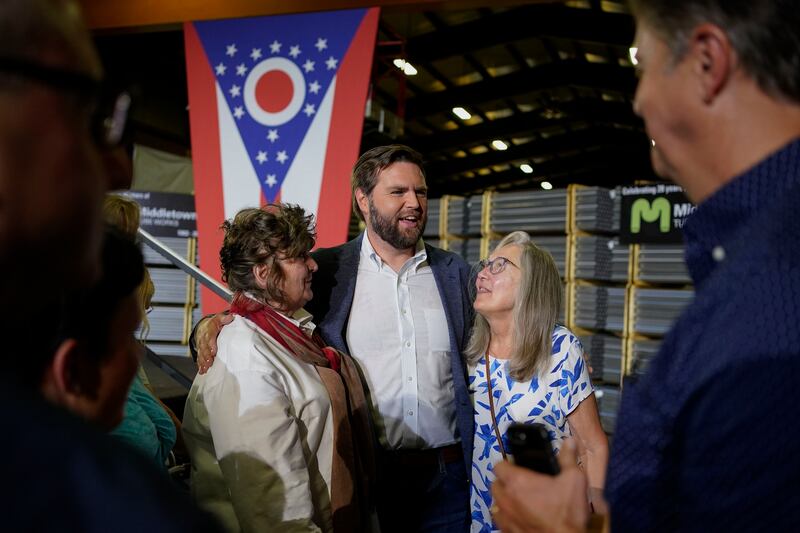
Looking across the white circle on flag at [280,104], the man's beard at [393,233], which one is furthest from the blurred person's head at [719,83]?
the white circle on flag at [280,104]

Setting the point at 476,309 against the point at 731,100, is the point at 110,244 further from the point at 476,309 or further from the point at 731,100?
the point at 476,309

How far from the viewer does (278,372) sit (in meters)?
2.15

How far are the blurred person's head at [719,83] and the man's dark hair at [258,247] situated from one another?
1.63m

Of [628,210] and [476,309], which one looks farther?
[628,210]

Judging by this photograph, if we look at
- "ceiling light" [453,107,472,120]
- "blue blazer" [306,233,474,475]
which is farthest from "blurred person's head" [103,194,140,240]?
"ceiling light" [453,107,472,120]

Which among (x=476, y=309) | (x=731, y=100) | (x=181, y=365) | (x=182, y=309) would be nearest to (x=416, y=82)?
(x=182, y=309)

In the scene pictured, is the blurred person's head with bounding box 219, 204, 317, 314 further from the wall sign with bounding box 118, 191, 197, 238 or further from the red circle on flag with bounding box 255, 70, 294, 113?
the wall sign with bounding box 118, 191, 197, 238

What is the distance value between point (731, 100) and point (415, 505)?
234 centimetres

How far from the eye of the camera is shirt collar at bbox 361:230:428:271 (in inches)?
122

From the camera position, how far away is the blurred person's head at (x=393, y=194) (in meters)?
3.08

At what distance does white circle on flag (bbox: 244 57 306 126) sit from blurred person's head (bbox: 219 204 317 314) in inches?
81.3

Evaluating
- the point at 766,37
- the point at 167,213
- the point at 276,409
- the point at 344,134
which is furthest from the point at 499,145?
the point at 766,37

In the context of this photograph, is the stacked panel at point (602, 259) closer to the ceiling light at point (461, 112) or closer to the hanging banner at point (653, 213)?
the hanging banner at point (653, 213)

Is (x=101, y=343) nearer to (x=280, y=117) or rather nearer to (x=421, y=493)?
(x=421, y=493)
